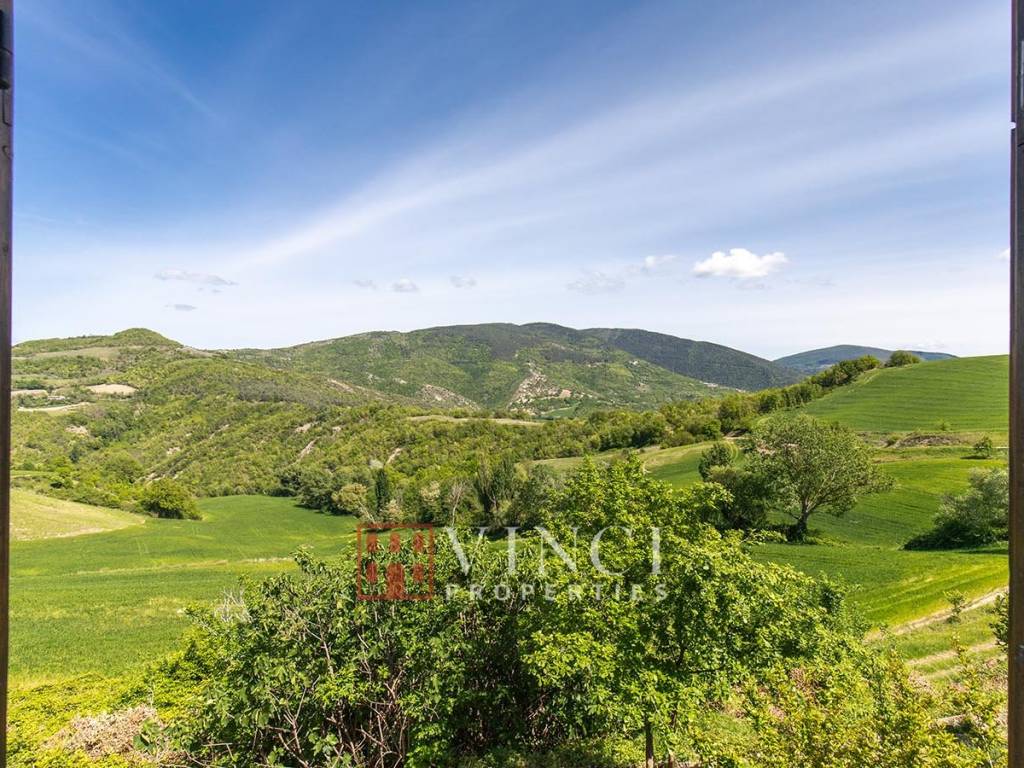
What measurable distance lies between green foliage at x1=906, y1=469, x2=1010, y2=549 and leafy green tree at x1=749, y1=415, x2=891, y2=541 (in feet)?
13.2

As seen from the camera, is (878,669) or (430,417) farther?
(430,417)

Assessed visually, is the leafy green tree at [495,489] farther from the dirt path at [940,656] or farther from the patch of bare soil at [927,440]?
the patch of bare soil at [927,440]

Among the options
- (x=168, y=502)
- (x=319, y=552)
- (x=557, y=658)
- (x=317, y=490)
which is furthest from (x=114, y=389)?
(x=557, y=658)

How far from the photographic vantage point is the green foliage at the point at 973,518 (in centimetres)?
2820

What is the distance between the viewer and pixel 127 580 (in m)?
33.1

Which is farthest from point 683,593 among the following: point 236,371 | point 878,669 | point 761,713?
point 236,371

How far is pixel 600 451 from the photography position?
275 ft

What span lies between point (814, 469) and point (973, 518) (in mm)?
8073

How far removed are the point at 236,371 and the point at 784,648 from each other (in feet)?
534

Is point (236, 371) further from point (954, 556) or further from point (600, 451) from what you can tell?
point (954, 556)

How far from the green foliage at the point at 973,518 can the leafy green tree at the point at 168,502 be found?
74147 mm

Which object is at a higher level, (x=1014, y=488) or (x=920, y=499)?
(x=1014, y=488)

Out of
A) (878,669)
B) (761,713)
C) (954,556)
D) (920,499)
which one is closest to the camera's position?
(761,713)

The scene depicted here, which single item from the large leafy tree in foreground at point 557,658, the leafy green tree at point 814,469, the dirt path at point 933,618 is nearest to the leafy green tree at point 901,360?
the leafy green tree at point 814,469
